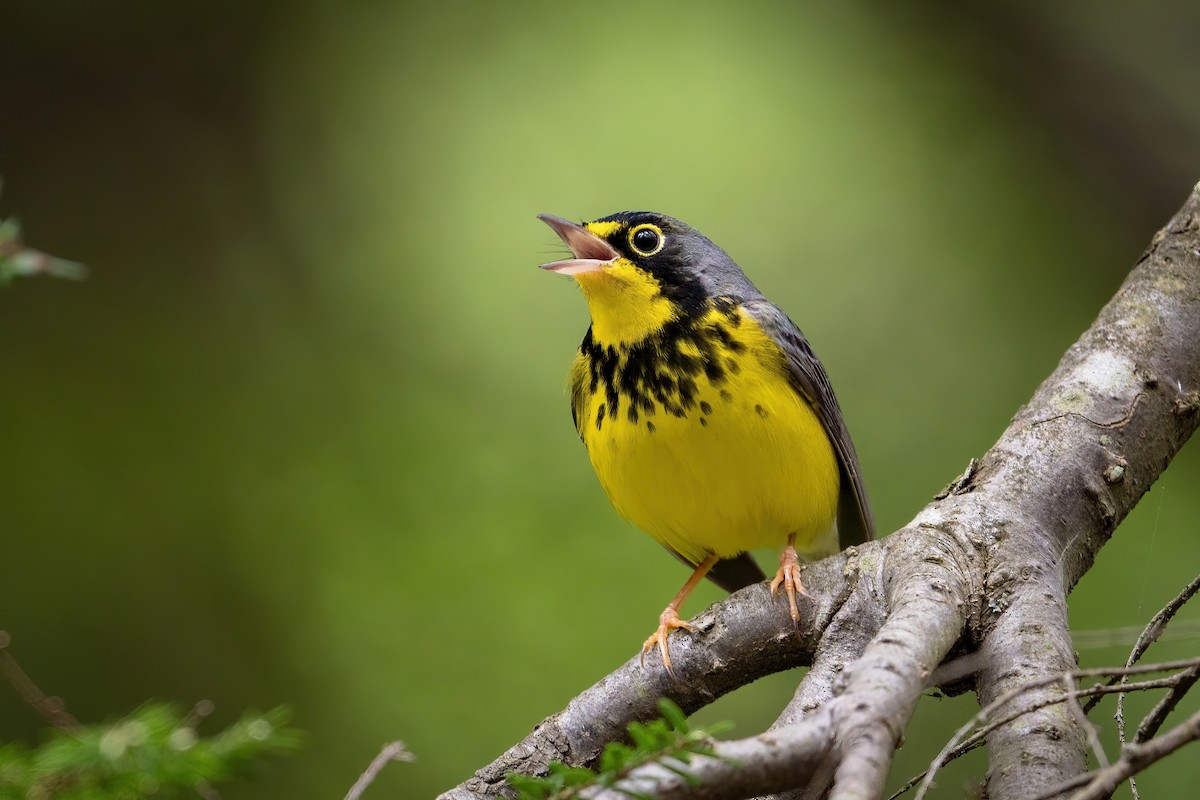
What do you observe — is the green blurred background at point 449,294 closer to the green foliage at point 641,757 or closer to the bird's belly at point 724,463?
the bird's belly at point 724,463

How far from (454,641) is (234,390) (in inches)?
88.5

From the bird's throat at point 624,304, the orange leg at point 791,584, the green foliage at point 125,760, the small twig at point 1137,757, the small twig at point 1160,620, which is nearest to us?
the green foliage at point 125,760

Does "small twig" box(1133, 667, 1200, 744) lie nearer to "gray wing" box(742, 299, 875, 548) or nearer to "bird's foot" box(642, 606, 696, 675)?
"bird's foot" box(642, 606, 696, 675)

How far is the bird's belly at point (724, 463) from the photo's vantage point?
14.1ft

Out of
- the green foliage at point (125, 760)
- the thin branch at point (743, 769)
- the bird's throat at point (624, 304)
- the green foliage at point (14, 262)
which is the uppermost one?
the green foliage at point (14, 262)

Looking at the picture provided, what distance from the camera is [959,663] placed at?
120 inches

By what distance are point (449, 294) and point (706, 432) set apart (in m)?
3.64

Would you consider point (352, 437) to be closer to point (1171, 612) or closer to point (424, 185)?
point (424, 185)

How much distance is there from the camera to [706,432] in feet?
14.1

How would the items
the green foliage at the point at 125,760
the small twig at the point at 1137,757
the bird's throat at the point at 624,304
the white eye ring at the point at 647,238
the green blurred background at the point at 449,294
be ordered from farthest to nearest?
the green blurred background at the point at 449,294, the white eye ring at the point at 647,238, the bird's throat at the point at 624,304, the small twig at the point at 1137,757, the green foliage at the point at 125,760

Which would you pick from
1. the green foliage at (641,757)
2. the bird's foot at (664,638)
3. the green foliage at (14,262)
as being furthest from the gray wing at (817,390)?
the green foliage at (14,262)

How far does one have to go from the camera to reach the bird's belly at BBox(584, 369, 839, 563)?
4309mm

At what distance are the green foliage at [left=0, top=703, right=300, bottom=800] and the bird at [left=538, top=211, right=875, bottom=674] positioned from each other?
8.51 feet

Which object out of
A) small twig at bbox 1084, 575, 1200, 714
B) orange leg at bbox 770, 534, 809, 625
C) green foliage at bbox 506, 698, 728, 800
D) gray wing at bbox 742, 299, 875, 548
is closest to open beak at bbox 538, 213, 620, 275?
gray wing at bbox 742, 299, 875, 548
